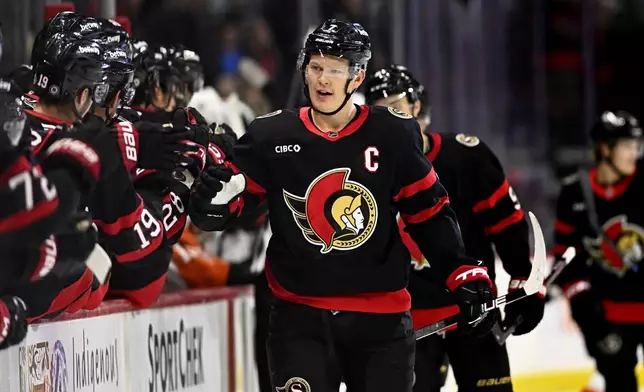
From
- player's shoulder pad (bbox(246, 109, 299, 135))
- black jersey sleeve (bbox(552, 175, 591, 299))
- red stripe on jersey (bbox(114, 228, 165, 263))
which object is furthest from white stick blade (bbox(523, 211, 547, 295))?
black jersey sleeve (bbox(552, 175, 591, 299))

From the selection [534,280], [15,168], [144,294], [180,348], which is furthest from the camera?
[180,348]

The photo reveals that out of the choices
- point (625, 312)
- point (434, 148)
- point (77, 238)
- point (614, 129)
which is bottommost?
A: point (625, 312)

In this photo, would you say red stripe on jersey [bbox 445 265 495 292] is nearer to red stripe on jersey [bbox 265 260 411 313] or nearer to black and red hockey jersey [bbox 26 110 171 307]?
red stripe on jersey [bbox 265 260 411 313]

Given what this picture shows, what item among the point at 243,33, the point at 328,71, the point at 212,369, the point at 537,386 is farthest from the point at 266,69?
the point at 328,71

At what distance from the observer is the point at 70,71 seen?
3.24m

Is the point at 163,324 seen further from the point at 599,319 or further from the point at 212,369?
the point at 599,319

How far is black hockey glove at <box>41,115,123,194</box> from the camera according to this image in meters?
2.68

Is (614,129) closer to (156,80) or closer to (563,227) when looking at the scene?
(563,227)

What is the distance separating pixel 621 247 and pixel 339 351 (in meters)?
2.46

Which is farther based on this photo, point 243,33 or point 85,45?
point 243,33

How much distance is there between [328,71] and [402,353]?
2.27 feet

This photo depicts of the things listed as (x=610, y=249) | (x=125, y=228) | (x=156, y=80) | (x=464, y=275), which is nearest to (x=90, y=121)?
(x=125, y=228)

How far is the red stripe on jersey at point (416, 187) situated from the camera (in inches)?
129

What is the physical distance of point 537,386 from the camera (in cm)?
646
